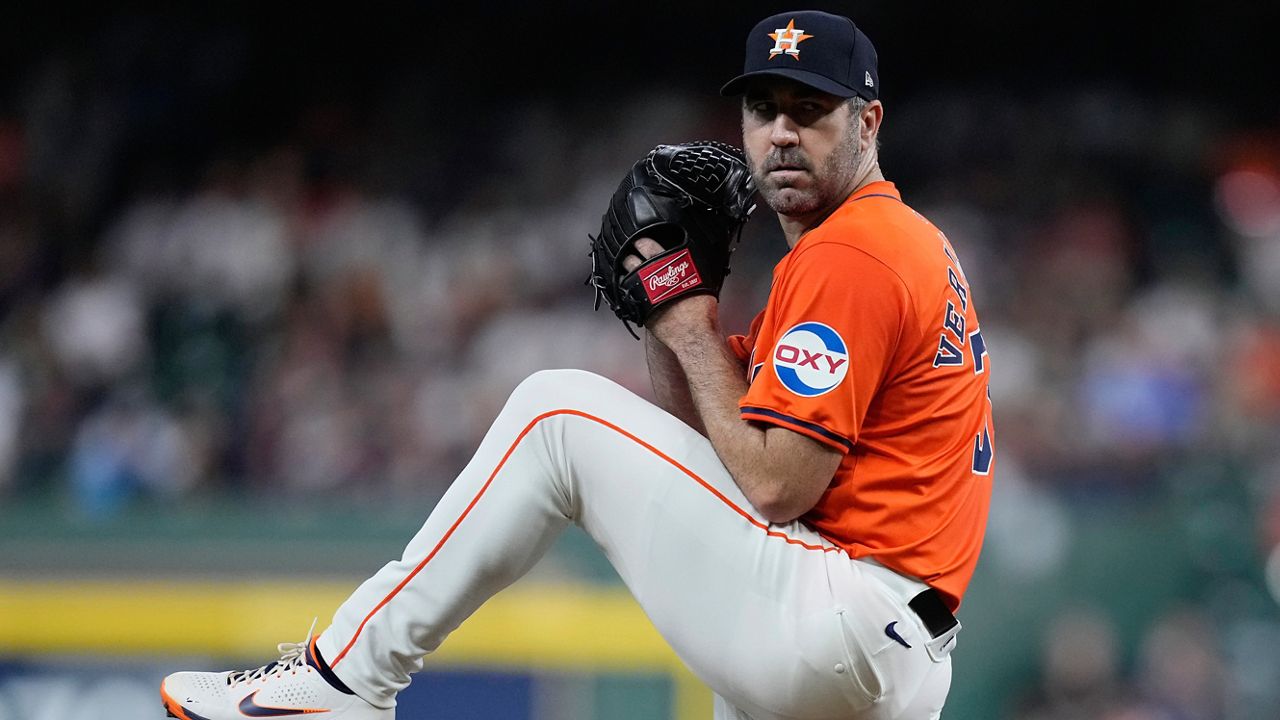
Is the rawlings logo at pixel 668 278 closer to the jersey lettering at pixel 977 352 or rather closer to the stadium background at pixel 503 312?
the jersey lettering at pixel 977 352

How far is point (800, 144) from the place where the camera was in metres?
2.77

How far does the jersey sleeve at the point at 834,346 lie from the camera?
254 centimetres

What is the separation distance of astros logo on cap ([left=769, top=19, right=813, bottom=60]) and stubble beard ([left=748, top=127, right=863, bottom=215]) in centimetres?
19

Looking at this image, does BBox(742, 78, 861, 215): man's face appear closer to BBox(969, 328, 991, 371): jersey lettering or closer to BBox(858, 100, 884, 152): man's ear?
BBox(858, 100, 884, 152): man's ear

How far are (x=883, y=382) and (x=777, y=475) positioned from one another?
0.26 meters

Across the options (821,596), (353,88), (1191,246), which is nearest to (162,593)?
(821,596)

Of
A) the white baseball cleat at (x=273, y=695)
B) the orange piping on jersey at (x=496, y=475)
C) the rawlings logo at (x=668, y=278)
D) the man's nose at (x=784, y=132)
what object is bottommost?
the white baseball cleat at (x=273, y=695)

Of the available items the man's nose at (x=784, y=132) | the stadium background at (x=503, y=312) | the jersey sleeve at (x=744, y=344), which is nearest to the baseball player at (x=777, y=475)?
the man's nose at (x=784, y=132)

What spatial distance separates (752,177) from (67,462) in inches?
212

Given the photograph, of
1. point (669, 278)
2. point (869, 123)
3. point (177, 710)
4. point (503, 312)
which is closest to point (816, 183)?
point (869, 123)

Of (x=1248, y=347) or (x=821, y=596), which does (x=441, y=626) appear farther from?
(x=1248, y=347)

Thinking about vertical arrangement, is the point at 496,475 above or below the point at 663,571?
above

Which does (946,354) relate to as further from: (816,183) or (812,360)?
(816,183)

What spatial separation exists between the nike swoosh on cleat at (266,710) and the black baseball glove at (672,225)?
92 centimetres
